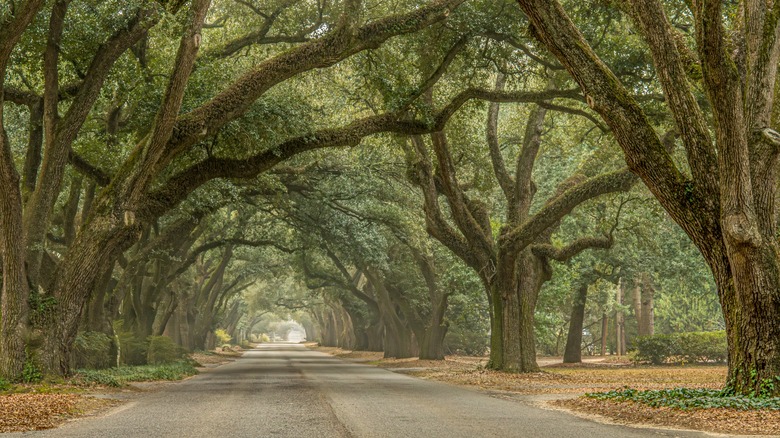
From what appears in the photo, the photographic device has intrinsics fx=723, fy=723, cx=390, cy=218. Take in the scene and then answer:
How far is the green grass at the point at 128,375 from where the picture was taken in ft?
53.4

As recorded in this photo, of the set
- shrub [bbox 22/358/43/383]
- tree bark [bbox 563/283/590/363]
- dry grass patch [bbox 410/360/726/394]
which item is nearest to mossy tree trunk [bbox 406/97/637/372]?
dry grass patch [bbox 410/360/726/394]

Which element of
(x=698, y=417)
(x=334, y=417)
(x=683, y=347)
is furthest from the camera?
(x=683, y=347)

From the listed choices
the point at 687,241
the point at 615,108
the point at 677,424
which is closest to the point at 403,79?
the point at 615,108

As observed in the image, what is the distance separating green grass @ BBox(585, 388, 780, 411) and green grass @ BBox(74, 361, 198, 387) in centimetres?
1077

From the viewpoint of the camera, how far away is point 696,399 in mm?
10477

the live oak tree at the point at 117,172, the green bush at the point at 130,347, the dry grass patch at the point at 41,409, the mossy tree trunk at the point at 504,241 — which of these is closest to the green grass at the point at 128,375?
the live oak tree at the point at 117,172

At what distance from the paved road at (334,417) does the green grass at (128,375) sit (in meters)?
1.92

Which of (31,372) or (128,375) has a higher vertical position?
(31,372)

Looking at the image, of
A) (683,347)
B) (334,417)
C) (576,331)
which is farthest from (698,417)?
(576,331)

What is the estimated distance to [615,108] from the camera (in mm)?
11414

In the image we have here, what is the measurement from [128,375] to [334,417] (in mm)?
11578

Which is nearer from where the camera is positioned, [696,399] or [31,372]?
[696,399]

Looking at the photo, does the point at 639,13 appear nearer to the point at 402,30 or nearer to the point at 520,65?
the point at 402,30

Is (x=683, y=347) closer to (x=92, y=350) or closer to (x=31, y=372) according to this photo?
(x=92, y=350)
